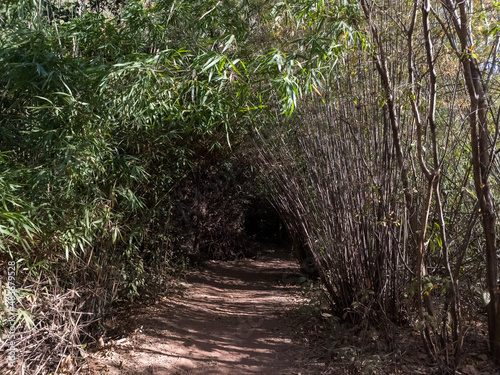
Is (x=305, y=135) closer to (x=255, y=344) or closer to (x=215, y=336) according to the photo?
(x=255, y=344)

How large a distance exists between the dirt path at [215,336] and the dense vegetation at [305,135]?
435 mm

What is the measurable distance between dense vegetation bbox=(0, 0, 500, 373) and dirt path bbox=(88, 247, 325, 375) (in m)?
0.44

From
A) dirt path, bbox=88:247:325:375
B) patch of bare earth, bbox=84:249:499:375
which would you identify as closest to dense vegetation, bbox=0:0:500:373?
patch of bare earth, bbox=84:249:499:375

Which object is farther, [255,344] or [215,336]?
[215,336]

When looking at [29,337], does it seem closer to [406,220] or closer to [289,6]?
[406,220]

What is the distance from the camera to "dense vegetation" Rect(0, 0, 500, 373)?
93.3 inches

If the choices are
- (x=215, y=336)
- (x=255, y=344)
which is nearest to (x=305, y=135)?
(x=255, y=344)

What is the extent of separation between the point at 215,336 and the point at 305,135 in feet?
6.19

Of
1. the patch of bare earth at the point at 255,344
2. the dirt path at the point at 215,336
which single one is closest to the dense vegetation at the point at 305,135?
the patch of bare earth at the point at 255,344

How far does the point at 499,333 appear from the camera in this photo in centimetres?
246

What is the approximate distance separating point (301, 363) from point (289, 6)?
2.57m

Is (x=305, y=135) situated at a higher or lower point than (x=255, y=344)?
higher

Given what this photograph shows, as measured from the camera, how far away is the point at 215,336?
134 inches

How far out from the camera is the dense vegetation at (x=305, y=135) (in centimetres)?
237
